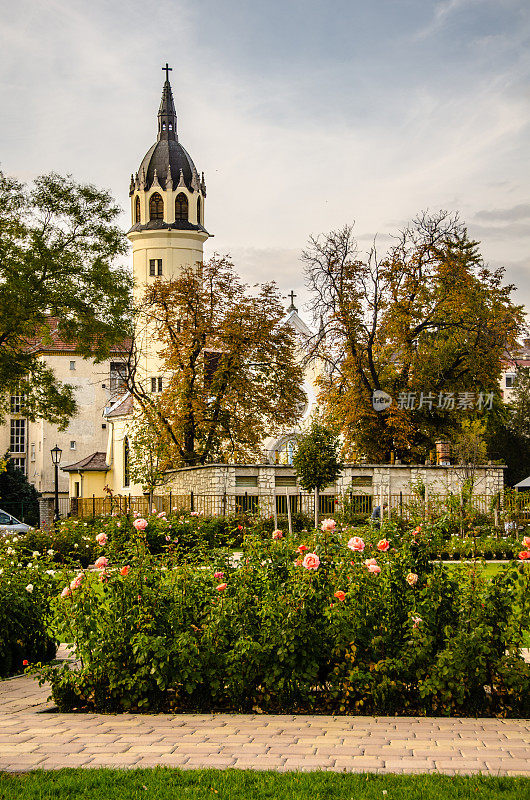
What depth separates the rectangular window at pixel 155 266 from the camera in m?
60.4

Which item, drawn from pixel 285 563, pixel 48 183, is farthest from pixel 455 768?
pixel 48 183

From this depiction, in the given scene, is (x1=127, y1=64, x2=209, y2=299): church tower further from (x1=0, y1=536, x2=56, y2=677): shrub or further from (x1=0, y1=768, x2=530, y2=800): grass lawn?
(x1=0, y1=768, x2=530, y2=800): grass lawn

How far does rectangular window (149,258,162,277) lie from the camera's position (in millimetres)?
60375

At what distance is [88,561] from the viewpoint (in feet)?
74.3

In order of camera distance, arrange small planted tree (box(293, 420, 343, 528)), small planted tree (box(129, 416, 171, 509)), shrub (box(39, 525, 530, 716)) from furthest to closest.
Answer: small planted tree (box(293, 420, 343, 528)) → small planted tree (box(129, 416, 171, 509)) → shrub (box(39, 525, 530, 716))

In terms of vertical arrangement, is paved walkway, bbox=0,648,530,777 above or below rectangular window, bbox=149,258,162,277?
below

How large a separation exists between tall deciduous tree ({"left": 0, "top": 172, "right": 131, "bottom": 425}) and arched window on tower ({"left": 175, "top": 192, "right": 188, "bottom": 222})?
23283mm

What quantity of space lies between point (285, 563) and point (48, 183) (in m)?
31.2

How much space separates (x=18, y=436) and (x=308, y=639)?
66.0 metres

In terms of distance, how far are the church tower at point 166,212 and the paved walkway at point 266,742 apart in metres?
54.1

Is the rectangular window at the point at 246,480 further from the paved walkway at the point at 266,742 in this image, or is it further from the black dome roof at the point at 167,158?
the black dome roof at the point at 167,158

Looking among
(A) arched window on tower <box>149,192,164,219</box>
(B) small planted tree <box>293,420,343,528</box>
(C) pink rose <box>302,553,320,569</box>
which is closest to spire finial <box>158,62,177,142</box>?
(A) arched window on tower <box>149,192,164,219</box>

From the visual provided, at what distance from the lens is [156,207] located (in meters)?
60.6

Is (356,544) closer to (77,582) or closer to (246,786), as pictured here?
(77,582)
